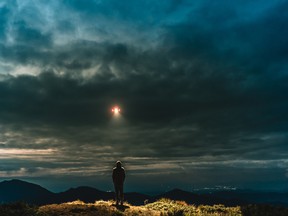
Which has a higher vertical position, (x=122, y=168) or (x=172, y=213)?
(x=122, y=168)

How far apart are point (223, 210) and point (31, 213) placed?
14443mm

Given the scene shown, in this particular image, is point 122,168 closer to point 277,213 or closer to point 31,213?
point 31,213

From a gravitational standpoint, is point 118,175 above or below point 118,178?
above

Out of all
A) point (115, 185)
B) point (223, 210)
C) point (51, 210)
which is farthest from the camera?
point (115, 185)

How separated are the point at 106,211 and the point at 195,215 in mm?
5972

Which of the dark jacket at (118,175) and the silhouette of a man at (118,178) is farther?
the dark jacket at (118,175)

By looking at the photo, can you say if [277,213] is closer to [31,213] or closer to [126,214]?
[126,214]

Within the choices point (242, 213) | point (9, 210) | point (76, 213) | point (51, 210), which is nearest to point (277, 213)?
point (242, 213)

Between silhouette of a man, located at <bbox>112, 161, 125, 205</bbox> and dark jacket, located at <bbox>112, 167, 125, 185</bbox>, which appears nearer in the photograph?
silhouette of a man, located at <bbox>112, 161, 125, 205</bbox>

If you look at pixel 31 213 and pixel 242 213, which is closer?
pixel 31 213

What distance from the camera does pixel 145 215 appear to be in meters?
22.5

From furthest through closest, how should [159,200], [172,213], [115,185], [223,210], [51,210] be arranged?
[159,200], [115,185], [223,210], [172,213], [51,210]

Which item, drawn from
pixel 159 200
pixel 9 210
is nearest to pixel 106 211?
pixel 9 210

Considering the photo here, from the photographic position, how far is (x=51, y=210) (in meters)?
22.3
